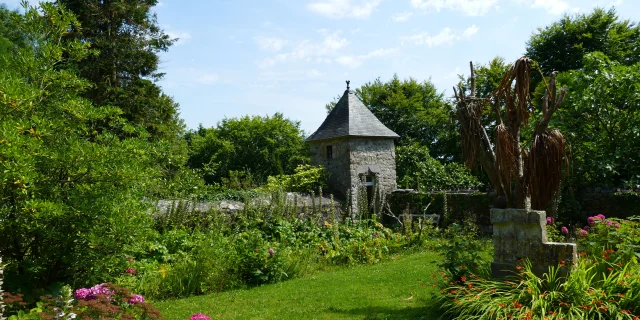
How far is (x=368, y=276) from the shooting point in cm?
778

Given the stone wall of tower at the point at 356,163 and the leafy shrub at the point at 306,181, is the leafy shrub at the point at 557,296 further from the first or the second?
the leafy shrub at the point at 306,181

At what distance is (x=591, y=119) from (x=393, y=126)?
14981 millimetres

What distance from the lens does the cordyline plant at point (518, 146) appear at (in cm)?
520

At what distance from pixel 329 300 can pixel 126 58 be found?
11.5 meters

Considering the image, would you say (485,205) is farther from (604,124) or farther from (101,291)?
(101,291)

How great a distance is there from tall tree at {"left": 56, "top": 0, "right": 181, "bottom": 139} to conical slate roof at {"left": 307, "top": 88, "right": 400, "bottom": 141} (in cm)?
525

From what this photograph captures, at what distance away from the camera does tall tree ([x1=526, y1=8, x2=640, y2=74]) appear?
1862 centimetres

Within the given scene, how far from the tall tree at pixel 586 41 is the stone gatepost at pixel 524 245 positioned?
16.4 metres

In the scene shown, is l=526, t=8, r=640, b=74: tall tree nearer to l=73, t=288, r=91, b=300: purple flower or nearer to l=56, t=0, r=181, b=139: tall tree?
l=56, t=0, r=181, b=139: tall tree

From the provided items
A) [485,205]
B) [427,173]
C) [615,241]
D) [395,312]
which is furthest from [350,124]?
[615,241]

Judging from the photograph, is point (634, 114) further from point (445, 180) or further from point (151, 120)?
point (151, 120)

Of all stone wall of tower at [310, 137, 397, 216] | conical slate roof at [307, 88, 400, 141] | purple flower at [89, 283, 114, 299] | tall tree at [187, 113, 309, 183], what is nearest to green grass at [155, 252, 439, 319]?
purple flower at [89, 283, 114, 299]

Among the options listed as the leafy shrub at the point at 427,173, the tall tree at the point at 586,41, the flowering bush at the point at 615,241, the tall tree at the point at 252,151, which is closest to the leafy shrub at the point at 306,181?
the leafy shrub at the point at 427,173

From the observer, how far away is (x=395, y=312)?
548 cm
